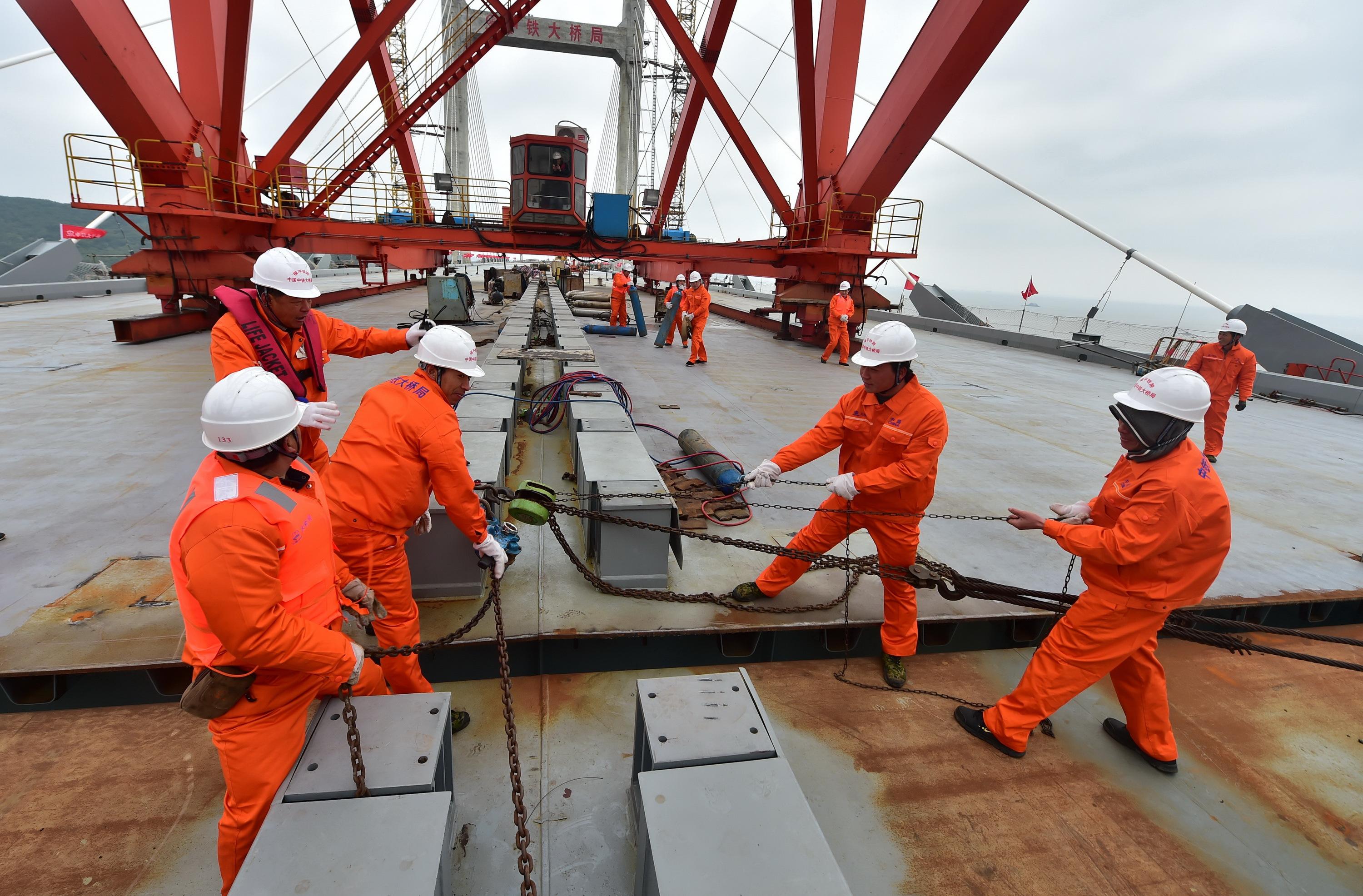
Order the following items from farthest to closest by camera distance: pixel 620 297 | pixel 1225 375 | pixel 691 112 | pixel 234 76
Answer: pixel 691 112
pixel 620 297
pixel 234 76
pixel 1225 375

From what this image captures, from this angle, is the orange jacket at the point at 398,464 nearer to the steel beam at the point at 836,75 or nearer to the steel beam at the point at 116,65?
the steel beam at the point at 116,65

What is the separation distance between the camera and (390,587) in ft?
8.87

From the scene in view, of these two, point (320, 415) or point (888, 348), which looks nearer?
point (320, 415)

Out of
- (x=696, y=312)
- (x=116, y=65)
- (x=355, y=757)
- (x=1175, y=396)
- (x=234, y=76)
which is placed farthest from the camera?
(x=696, y=312)

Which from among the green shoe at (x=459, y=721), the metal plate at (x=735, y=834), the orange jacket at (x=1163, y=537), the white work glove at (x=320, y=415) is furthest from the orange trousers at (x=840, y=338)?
the metal plate at (x=735, y=834)

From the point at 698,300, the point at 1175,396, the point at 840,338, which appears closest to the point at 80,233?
the point at 698,300

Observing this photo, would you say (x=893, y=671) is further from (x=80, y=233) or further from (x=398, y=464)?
(x=80, y=233)

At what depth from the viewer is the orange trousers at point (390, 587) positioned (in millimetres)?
2631

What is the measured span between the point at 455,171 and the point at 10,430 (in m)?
39.3

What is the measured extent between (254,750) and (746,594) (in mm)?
2450

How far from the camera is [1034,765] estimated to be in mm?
2807

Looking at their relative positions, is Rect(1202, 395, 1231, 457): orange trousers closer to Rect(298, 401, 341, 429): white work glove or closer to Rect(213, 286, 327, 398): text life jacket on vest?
Rect(298, 401, 341, 429): white work glove

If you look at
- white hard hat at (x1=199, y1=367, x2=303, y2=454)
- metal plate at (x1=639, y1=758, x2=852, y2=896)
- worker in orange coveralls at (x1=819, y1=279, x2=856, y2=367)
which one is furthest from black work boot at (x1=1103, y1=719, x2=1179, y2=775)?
worker in orange coveralls at (x1=819, y1=279, x2=856, y2=367)

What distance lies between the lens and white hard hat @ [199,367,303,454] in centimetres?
166
